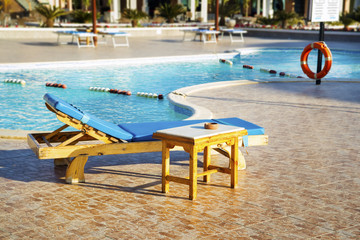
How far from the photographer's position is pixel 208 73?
14.4m

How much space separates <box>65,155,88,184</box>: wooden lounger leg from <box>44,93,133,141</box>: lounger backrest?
296 mm

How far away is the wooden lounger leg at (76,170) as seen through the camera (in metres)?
4.52

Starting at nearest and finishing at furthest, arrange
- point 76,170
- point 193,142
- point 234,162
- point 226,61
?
point 193,142, point 234,162, point 76,170, point 226,61

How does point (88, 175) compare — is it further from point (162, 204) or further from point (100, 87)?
point (100, 87)

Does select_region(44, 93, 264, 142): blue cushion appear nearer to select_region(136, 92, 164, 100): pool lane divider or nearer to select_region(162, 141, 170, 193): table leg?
select_region(162, 141, 170, 193): table leg

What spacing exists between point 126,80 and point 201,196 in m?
8.97

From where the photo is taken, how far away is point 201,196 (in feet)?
14.1

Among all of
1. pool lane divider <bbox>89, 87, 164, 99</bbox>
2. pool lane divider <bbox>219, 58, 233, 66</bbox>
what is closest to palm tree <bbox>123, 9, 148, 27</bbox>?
pool lane divider <bbox>219, 58, 233, 66</bbox>

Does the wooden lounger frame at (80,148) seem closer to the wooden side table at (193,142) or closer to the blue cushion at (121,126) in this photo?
the blue cushion at (121,126)

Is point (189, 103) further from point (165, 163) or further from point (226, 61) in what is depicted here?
point (226, 61)

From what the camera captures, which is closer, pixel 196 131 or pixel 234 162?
pixel 196 131

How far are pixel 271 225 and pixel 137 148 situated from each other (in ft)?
4.87

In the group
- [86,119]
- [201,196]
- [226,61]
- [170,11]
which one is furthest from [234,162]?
[170,11]

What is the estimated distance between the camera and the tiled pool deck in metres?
3.57
